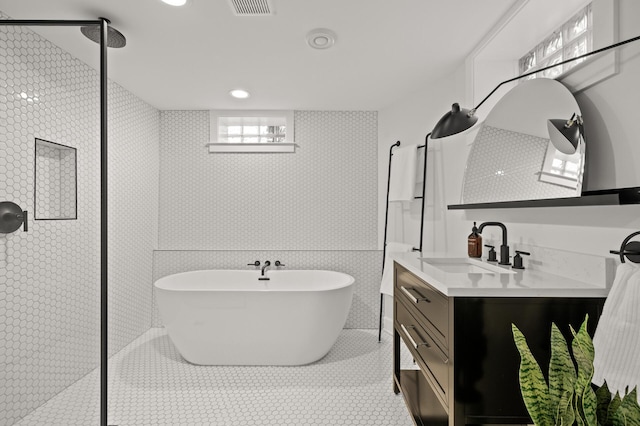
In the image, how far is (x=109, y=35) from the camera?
2.04m

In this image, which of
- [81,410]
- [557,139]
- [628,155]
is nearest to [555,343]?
[628,155]

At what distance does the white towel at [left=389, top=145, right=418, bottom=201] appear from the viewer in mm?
2914

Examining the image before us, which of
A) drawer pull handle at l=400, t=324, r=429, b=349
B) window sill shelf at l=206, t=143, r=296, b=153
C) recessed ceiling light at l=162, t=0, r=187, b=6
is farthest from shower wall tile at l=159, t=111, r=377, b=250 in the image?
recessed ceiling light at l=162, t=0, r=187, b=6

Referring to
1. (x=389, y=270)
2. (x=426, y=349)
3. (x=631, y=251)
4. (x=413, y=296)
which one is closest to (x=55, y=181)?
(x=413, y=296)

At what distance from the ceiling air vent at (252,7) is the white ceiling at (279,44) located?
40 mm

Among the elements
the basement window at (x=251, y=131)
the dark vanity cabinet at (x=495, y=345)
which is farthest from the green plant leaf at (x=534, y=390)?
the basement window at (x=251, y=131)

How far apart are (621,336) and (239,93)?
9.68 feet

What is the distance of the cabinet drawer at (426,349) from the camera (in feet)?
4.56

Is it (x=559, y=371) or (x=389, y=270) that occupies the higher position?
(x=559, y=371)

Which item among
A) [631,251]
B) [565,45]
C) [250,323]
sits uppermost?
[565,45]

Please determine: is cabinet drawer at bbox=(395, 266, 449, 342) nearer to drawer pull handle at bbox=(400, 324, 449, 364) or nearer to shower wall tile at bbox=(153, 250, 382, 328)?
drawer pull handle at bbox=(400, 324, 449, 364)

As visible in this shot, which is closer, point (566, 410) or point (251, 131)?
point (566, 410)

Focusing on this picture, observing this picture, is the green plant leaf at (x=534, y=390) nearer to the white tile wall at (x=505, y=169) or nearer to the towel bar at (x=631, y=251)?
the towel bar at (x=631, y=251)

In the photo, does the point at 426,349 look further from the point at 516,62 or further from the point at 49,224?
the point at 49,224
